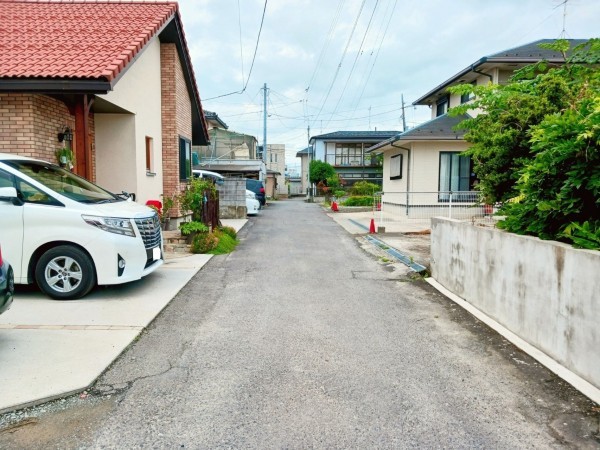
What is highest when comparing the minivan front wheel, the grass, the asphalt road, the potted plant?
the potted plant

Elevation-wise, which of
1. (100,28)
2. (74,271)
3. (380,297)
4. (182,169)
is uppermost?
(100,28)

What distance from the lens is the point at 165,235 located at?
34.2 feet

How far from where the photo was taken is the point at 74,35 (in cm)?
895

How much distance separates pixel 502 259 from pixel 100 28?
28.9 feet

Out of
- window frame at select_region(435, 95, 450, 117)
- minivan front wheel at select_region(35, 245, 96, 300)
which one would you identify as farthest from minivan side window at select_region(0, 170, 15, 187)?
window frame at select_region(435, 95, 450, 117)

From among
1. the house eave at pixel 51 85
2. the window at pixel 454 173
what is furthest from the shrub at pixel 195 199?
the window at pixel 454 173

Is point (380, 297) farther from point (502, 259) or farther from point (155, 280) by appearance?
point (155, 280)

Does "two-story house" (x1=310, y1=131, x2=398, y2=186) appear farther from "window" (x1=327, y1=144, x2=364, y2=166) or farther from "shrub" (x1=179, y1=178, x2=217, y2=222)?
"shrub" (x1=179, y1=178, x2=217, y2=222)

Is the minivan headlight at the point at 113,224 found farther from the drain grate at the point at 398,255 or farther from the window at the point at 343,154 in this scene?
the window at the point at 343,154

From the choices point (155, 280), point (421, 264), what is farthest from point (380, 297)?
point (155, 280)

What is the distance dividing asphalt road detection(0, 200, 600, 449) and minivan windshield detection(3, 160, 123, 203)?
193 centimetres

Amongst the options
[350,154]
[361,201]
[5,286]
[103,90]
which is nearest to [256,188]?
[361,201]

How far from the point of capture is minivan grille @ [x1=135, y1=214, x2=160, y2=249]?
20.8ft

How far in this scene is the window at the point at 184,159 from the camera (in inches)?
511
